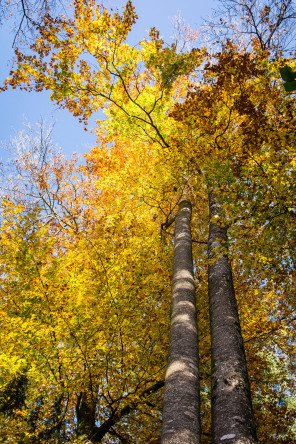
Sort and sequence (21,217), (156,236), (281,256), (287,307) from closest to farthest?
(21,217) < (281,256) < (156,236) < (287,307)

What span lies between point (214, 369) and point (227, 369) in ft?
0.73

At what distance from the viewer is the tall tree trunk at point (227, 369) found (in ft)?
9.39

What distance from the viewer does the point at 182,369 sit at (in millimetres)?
3361

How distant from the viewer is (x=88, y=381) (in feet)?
15.3

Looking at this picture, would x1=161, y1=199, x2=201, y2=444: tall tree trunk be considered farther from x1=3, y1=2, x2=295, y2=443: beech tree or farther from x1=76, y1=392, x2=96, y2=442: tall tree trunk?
x1=76, y1=392, x2=96, y2=442: tall tree trunk

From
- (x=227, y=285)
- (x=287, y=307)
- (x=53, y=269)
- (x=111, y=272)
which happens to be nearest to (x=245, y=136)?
(x=227, y=285)

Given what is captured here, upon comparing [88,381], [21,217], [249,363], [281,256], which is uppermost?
[21,217]

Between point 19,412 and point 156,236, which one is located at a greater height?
point 156,236

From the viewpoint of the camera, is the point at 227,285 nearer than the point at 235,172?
Yes

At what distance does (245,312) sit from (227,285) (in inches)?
177

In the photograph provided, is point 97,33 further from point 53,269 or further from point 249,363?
point 249,363

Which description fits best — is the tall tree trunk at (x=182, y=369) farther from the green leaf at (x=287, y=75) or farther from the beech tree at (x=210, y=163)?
the green leaf at (x=287, y=75)

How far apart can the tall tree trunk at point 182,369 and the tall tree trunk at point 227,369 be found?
29 centimetres

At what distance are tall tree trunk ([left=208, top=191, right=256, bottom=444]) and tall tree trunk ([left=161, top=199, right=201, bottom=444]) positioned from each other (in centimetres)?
29
